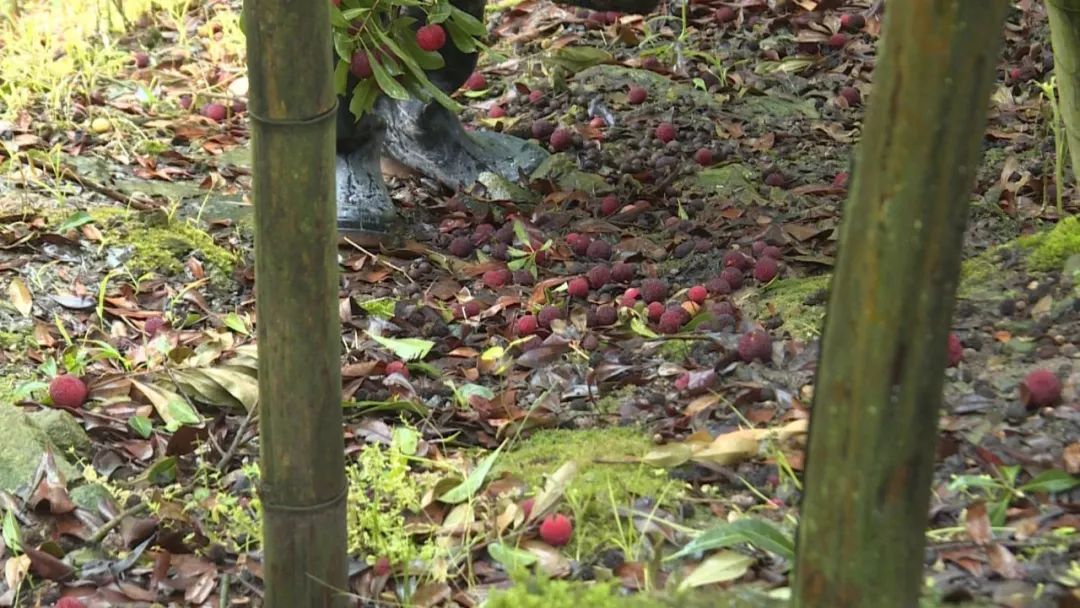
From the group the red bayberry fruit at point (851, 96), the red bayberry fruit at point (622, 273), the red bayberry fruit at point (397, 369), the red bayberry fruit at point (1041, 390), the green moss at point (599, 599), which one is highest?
the red bayberry fruit at point (851, 96)

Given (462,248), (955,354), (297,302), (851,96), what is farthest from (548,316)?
(851,96)

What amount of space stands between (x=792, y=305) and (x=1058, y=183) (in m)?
0.67

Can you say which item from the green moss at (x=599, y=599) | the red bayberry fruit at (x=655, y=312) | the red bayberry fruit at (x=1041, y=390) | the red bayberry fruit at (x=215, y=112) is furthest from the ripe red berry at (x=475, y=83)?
the green moss at (x=599, y=599)

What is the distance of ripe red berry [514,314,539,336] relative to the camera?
301 cm

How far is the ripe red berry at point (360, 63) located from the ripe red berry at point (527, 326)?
741 mm

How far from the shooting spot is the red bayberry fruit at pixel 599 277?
328 cm

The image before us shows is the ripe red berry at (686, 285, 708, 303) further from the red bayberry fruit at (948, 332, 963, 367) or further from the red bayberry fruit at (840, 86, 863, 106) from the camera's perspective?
the red bayberry fruit at (840, 86, 863, 106)

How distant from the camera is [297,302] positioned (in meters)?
1.71

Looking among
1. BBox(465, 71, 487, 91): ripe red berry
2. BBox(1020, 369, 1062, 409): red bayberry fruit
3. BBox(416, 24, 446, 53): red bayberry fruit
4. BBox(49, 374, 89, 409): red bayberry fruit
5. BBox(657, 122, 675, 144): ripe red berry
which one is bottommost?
BBox(49, 374, 89, 409): red bayberry fruit

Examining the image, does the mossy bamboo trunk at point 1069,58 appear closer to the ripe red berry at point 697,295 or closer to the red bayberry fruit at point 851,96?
the ripe red berry at point 697,295

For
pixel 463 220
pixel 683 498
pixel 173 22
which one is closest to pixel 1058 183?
pixel 683 498

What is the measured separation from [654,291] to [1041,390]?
1.13 metres

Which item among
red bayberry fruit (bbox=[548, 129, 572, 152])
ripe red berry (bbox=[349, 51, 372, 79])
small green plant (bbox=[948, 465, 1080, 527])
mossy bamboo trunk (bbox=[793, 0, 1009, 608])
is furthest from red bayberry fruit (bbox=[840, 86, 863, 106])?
mossy bamboo trunk (bbox=[793, 0, 1009, 608])

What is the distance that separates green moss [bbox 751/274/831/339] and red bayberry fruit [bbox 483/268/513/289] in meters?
0.67
